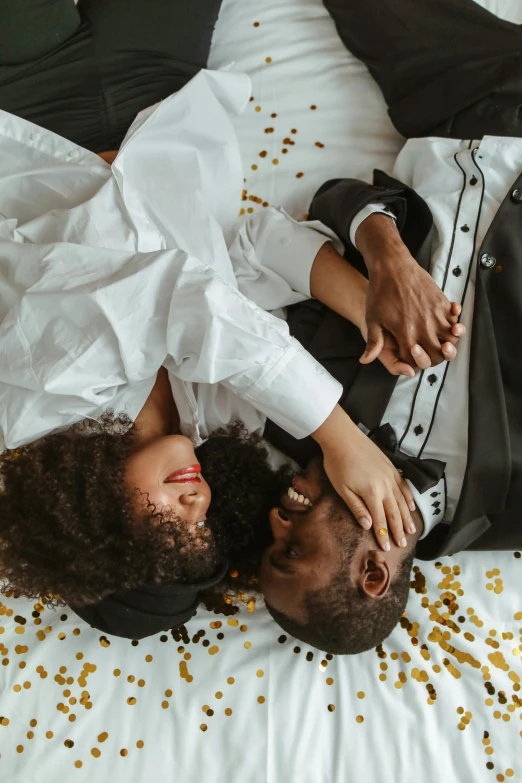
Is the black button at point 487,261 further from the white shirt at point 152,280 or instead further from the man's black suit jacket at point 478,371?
the white shirt at point 152,280

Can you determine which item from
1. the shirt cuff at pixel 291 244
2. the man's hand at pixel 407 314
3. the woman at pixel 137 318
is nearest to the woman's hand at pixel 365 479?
the woman at pixel 137 318

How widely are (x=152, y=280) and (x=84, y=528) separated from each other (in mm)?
351

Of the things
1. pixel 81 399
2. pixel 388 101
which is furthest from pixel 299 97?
pixel 81 399

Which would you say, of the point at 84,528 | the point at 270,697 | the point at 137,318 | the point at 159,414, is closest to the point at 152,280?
the point at 137,318

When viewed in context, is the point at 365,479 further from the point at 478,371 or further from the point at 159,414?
the point at 159,414

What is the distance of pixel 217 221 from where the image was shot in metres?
1.16

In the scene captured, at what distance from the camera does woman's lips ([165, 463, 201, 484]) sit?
90 cm

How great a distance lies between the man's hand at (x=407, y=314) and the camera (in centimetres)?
94

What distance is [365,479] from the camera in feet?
3.00

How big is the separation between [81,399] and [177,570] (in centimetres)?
28

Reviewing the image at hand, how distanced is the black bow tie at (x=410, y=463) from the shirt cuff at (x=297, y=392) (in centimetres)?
→ 11

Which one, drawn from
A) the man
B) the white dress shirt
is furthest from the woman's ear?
the white dress shirt

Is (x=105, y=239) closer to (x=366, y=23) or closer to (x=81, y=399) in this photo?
(x=81, y=399)

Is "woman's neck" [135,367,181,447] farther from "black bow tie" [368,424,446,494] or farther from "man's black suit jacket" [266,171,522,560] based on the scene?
"black bow tie" [368,424,446,494]
